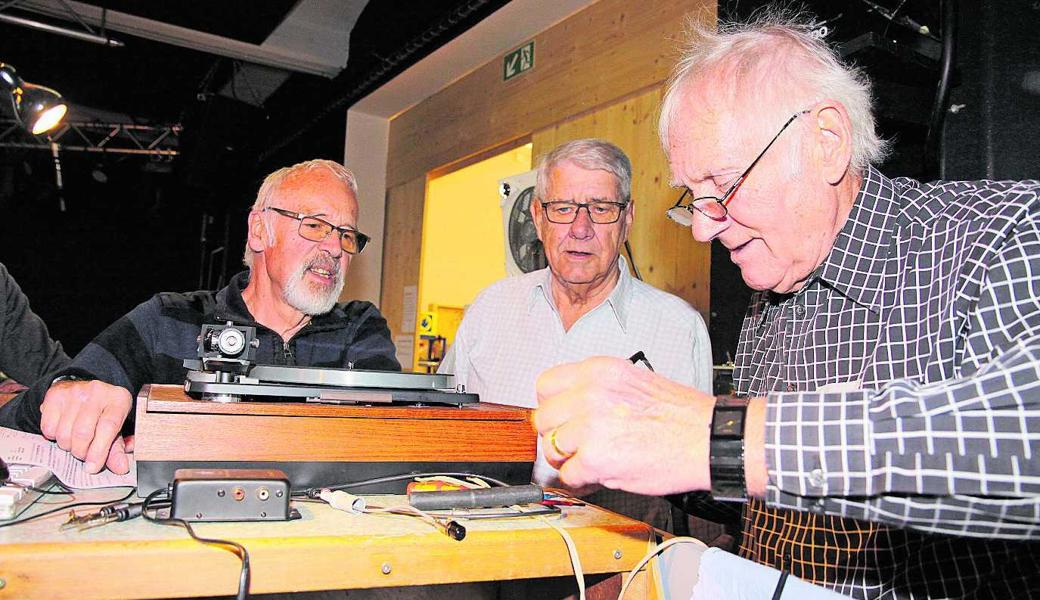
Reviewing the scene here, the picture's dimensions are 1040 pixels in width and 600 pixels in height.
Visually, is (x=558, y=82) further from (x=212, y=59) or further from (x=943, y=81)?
(x=212, y=59)

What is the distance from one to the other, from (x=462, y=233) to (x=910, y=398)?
5.75 metres

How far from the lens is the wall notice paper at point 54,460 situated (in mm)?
1139

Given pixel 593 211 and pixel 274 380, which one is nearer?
pixel 274 380

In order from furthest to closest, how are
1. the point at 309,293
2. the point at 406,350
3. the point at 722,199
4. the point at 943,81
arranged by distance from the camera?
1. the point at 406,350
2. the point at 309,293
3. the point at 943,81
4. the point at 722,199

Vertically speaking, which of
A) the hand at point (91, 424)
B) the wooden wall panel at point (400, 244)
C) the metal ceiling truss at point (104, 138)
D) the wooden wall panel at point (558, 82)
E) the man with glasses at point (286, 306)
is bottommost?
the hand at point (91, 424)

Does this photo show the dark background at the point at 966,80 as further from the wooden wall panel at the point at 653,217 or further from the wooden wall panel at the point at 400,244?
the wooden wall panel at the point at 400,244

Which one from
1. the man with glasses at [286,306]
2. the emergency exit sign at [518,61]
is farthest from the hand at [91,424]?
the emergency exit sign at [518,61]

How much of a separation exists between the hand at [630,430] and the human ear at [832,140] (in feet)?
1.99

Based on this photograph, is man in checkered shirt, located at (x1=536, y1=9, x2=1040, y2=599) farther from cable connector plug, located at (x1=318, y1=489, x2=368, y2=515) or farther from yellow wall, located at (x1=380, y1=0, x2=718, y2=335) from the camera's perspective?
yellow wall, located at (x1=380, y1=0, x2=718, y2=335)

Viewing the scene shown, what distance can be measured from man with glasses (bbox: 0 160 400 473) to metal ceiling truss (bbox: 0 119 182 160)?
7.69m

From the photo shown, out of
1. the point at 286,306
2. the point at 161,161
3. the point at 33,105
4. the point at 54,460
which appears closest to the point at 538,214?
the point at 286,306

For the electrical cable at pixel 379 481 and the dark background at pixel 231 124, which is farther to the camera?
the dark background at pixel 231 124

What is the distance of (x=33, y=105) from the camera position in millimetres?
5301

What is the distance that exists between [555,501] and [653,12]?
10.3 feet
